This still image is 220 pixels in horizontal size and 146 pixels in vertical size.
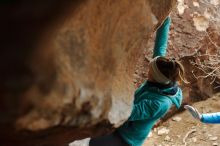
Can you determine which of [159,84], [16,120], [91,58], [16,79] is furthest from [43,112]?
[159,84]

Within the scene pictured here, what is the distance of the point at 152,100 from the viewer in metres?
2.72

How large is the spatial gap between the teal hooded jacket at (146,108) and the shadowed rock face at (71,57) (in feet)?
1.56

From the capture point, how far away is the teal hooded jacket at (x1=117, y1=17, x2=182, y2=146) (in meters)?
2.72

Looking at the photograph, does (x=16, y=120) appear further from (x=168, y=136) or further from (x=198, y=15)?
(x=198, y=15)

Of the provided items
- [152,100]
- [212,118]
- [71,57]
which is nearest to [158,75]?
[152,100]

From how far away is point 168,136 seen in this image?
211 inches

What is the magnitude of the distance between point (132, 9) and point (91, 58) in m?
0.49

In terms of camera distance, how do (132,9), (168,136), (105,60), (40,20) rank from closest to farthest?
(40,20)
(105,60)
(132,9)
(168,136)

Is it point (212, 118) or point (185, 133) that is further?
point (185, 133)

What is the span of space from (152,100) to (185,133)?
9.13 feet

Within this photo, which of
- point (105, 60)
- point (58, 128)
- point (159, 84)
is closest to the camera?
point (58, 128)

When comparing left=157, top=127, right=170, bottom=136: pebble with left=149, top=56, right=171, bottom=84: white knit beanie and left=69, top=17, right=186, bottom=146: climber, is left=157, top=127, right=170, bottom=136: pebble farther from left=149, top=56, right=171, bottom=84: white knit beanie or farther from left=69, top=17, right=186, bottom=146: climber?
left=149, top=56, right=171, bottom=84: white knit beanie

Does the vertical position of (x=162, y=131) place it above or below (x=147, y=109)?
below

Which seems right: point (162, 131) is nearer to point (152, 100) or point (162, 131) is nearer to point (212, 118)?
point (212, 118)
